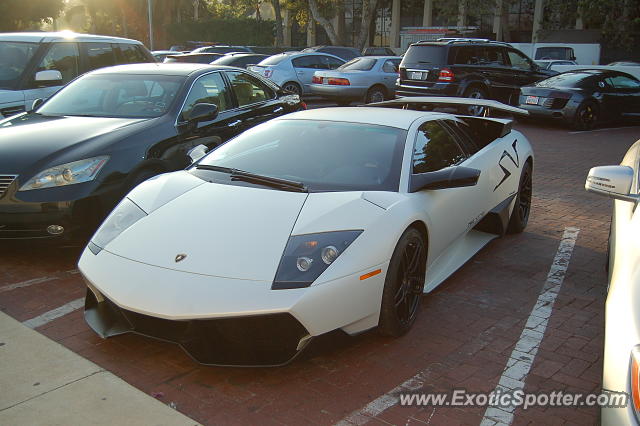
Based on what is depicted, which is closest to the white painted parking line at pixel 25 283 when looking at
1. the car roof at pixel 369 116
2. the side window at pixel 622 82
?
the car roof at pixel 369 116

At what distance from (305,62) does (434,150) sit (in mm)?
15530

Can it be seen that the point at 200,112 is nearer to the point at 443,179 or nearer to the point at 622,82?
the point at 443,179

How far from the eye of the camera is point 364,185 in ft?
14.2

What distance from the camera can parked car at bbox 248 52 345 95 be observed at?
19109mm

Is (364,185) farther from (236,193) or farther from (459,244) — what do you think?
(459,244)

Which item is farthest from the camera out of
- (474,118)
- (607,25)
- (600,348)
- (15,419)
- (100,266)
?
(607,25)

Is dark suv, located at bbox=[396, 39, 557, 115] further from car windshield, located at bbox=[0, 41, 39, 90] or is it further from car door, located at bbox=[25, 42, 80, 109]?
car windshield, located at bbox=[0, 41, 39, 90]

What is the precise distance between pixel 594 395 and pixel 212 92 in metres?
4.91

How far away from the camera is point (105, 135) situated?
225 inches

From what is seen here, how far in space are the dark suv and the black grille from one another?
13.2m

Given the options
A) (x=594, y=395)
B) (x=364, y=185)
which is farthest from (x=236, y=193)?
(x=594, y=395)

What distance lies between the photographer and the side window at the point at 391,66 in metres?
19.0

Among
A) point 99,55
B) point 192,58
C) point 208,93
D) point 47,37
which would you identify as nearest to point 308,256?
point 208,93

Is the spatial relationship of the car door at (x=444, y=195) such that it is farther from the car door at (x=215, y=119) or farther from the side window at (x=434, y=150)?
the car door at (x=215, y=119)
